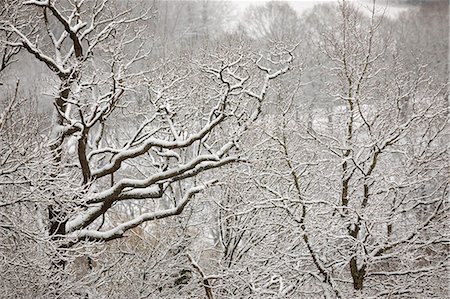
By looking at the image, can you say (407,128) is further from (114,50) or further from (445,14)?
(445,14)

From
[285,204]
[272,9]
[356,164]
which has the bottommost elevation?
[285,204]

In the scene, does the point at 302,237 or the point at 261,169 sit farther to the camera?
the point at 261,169

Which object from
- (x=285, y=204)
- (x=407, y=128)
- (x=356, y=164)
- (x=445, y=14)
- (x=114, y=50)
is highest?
(x=445, y=14)

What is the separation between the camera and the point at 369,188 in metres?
10.4

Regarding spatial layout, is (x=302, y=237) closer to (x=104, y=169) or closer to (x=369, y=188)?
(x=369, y=188)

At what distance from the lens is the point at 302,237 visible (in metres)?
9.97

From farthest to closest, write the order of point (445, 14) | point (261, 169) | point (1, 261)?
point (445, 14), point (261, 169), point (1, 261)

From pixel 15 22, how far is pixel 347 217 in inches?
318

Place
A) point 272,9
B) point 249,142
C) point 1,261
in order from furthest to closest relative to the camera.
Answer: point 272,9, point 249,142, point 1,261

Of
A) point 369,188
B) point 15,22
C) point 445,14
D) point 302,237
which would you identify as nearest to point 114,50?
point 15,22

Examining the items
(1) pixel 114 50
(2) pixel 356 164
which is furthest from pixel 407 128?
(1) pixel 114 50

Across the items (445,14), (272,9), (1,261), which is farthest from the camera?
(272,9)

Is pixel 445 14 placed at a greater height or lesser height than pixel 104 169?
greater

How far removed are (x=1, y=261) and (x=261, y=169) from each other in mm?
6183
